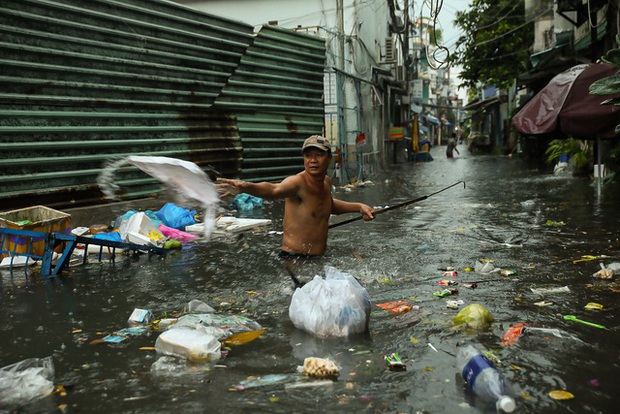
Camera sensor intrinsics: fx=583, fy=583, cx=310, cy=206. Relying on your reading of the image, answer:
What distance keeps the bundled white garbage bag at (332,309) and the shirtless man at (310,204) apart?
140 cm

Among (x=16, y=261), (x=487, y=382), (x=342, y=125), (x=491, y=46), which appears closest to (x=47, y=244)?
(x=16, y=261)

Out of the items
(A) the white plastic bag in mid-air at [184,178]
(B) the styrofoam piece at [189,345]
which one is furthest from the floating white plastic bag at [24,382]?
(A) the white plastic bag in mid-air at [184,178]

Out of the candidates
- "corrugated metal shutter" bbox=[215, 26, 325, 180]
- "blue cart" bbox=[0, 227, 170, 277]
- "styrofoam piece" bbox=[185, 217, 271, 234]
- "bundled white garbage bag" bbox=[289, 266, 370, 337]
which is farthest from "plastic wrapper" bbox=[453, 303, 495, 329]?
"corrugated metal shutter" bbox=[215, 26, 325, 180]

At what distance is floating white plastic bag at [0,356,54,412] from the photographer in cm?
247

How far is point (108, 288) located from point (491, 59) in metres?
21.8

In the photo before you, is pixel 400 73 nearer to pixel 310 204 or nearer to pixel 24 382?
pixel 310 204

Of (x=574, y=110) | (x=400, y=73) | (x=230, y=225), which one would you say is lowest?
(x=230, y=225)

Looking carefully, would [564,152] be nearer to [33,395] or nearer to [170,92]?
[170,92]

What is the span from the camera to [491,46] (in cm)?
2427

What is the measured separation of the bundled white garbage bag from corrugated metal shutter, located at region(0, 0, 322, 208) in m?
5.04

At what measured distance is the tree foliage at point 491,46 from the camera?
23.8 metres

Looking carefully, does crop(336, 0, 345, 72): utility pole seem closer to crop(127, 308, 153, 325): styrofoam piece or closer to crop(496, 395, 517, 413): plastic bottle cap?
crop(127, 308, 153, 325): styrofoam piece

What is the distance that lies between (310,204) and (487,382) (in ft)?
9.66

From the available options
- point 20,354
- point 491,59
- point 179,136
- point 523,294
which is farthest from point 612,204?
point 491,59
